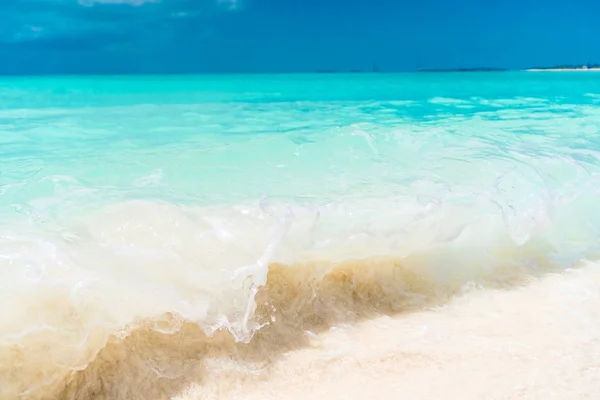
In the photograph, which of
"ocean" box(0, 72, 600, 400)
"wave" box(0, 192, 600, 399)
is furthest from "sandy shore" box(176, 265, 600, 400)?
"wave" box(0, 192, 600, 399)

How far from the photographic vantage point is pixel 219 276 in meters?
2.92

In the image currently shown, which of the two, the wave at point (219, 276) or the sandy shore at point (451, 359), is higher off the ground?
the wave at point (219, 276)

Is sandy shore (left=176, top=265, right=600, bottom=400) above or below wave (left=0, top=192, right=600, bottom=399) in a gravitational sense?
below

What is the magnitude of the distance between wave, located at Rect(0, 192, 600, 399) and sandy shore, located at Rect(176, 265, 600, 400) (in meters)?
0.14

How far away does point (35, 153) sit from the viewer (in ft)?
21.5

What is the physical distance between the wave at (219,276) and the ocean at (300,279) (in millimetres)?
11

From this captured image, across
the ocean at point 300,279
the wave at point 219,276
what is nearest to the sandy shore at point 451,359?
the ocean at point 300,279

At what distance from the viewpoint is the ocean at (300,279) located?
2.34m

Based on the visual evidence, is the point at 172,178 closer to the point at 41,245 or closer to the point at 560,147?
the point at 41,245

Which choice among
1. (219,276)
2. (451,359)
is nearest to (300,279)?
(219,276)

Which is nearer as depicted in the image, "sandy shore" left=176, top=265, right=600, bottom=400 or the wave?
"sandy shore" left=176, top=265, right=600, bottom=400

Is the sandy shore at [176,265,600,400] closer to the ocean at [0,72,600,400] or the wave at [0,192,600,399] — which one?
the ocean at [0,72,600,400]

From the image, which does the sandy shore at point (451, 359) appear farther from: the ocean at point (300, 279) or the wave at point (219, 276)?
the wave at point (219, 276)

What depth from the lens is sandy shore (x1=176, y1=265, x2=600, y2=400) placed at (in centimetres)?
225
